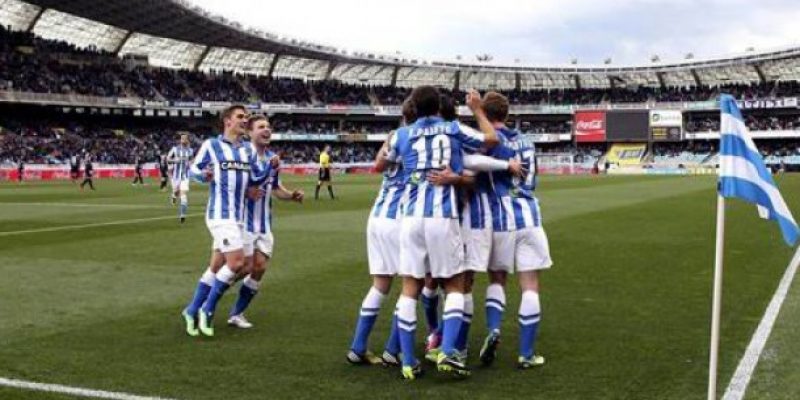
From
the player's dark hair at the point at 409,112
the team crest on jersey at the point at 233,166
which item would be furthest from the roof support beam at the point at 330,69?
the player's dark hair at the point at 409,112

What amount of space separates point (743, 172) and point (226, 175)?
187 inches

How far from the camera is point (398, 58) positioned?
8938 cm

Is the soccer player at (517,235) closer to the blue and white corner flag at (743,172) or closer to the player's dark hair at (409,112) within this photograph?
the player's dark hair at (409,112)

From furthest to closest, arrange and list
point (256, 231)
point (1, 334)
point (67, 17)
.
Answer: point (67, 17), point (256, 231), point (1, 334)

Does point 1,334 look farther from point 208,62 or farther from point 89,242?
point 208,62

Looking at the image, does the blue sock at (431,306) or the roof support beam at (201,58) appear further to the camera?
the roof support beam at (201,58)

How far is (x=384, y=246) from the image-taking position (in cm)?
639

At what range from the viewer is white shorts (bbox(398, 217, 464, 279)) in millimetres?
5941

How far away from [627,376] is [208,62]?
8723 cm

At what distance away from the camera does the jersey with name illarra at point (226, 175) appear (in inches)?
308

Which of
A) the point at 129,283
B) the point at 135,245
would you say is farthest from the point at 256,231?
the point at 135,245

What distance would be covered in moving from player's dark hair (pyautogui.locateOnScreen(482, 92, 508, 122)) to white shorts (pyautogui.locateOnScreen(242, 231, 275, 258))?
2.92 metres

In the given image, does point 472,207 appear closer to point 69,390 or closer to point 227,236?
point 227,236

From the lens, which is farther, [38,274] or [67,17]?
[67,17]
